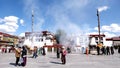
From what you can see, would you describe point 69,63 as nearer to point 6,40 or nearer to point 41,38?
point 41,38

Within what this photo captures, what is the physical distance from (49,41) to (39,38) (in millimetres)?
4185

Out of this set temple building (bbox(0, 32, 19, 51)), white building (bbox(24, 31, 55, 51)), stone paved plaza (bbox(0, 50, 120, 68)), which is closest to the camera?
stone paved plaza (bbox(0, 50, 120, 68))

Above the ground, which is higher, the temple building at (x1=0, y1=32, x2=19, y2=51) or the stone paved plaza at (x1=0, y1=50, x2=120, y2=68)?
the temple building at (x1=0, y1=32, x2=19, y2=51)

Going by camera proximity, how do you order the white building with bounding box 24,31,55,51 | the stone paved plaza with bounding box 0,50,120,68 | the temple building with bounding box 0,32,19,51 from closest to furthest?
the stone paved plaza with bounding box 0,50,120,68, the white building with bounding box 24,31,55,51, the temple building with bounding box 0,32,19,51

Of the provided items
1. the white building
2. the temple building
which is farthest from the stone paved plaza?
the temple building

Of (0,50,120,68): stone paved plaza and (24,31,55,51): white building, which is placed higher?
(24,31,55,51): white building

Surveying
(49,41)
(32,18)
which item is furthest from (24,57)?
(49,41)

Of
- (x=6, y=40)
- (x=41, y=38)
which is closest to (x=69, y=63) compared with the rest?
(x=41, y=38)

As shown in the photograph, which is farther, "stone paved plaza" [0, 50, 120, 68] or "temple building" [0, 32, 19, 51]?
"temple building" [0, 32, 19, 51]

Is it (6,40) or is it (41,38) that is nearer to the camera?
(41,38)

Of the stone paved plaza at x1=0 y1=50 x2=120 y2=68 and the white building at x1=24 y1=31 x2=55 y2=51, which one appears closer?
the stone paved plaza at x1=0 y1=50 x2=120 y2=68

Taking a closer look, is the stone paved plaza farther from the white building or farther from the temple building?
the temple building

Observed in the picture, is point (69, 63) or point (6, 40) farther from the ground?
point (6, 40)

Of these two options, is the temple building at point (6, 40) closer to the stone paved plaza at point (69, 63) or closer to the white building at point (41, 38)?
the white building at point (41, 38)
